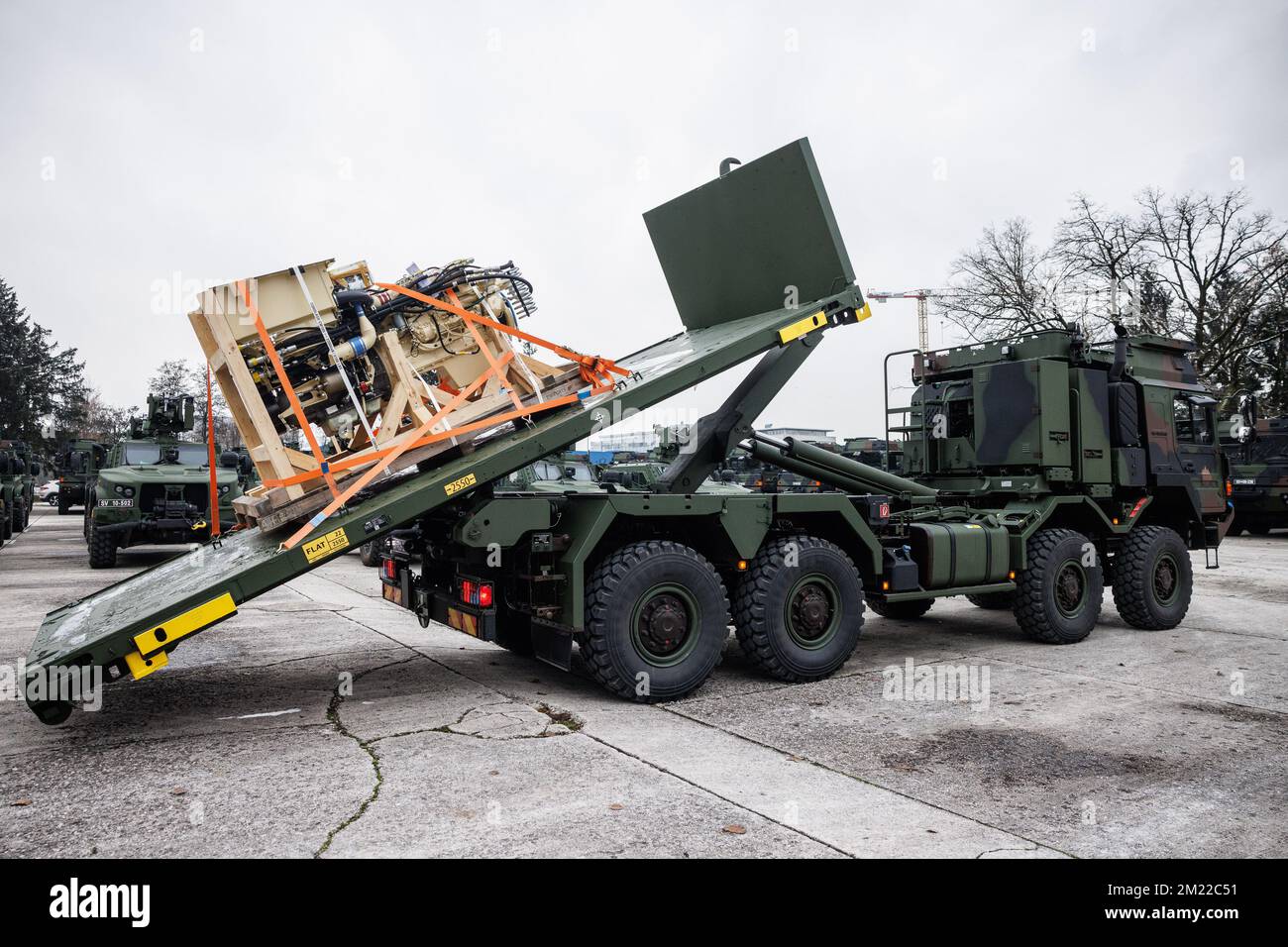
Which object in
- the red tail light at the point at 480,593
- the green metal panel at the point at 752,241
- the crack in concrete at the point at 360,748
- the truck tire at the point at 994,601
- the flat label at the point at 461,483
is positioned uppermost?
the green metal panel at the point at 752,241

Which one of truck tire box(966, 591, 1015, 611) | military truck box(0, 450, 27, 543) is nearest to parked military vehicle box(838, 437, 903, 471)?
truck tire box(966, 591, 1015, 611)

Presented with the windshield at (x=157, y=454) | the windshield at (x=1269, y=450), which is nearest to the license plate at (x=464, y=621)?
the windshield at (x=157, y=454)

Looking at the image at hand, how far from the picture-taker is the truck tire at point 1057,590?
8531 millimetres

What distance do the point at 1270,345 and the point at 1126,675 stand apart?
33.2 meters

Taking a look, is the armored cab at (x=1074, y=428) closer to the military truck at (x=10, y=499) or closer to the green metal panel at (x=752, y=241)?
the green metal panel at (x=752, y=241)

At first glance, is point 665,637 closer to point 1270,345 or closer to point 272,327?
point 272,327

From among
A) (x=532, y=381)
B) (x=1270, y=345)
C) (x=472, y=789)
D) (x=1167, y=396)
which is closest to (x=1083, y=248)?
(x=1270, y=345)

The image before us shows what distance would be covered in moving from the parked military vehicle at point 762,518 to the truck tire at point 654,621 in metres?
0.01

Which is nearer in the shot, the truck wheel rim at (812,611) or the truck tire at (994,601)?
the truck wheel rim at (812,611)

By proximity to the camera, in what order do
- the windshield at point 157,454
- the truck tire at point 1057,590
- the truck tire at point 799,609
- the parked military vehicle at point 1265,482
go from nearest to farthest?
the truck tire at point 799,609 → the truck tire at point 1057,590 → the windshield at point 157,454 → the parked military vehicle at point 1265,482

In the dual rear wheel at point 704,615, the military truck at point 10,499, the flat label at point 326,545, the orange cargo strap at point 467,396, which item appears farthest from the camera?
the military truck at point 10,499

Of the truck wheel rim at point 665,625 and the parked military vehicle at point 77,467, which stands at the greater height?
the parked military vehicle at point 77,467

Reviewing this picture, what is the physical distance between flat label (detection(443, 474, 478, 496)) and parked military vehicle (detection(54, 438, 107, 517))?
14.7 meters

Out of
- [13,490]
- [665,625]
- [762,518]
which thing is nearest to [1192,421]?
[762,518]
